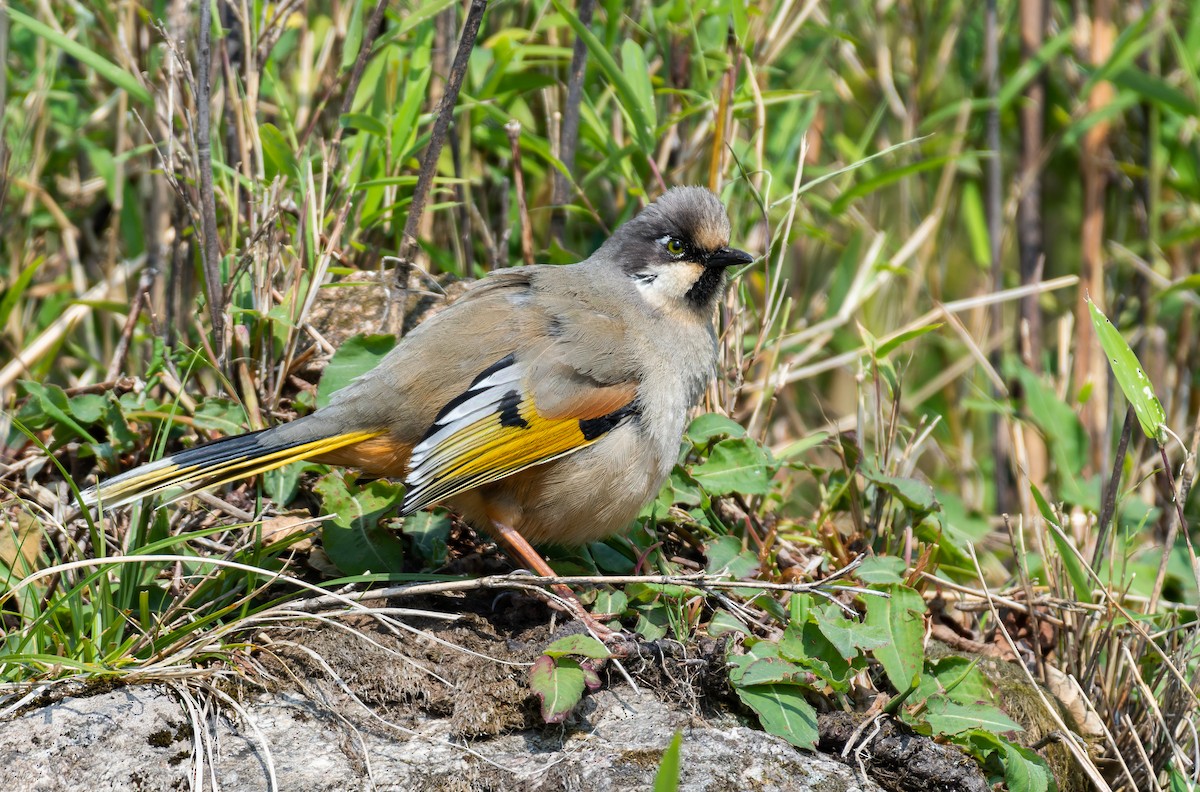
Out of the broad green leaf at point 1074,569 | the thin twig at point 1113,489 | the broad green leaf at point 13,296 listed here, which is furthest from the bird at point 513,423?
the broad green leaf at point 13,296

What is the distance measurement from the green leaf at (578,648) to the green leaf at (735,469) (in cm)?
95

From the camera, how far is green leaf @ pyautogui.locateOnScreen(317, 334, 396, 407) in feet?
12.8

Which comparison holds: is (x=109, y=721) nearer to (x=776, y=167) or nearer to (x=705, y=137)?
(x=705, y=137)

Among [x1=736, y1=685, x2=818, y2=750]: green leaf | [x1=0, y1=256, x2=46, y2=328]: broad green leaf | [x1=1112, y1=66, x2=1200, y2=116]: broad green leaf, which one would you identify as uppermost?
[x1=1112, y1=66, x2=1200, y2=116]: broad green leaf

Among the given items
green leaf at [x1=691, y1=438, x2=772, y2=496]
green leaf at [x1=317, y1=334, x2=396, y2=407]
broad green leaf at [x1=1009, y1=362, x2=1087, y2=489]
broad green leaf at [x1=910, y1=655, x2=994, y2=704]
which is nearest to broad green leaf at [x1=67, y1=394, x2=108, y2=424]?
green leaf at [x1=317, y1=334, x2=396, y2=407]

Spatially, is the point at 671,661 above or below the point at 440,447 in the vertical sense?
below

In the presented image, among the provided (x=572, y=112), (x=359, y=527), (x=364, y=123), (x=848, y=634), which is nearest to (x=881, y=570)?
(x=848, y=634)

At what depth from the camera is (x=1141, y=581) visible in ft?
14.3

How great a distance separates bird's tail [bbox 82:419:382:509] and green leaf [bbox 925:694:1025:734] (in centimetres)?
180

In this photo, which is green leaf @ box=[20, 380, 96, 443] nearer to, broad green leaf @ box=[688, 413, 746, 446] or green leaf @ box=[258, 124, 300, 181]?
green leaf @ box=[258, 124, 300, 181]

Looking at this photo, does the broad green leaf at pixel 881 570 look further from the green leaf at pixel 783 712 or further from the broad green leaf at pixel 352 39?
the broad green leaf at pixel 352 39

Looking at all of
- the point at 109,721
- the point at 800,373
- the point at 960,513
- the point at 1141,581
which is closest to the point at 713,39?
the point at 800,373

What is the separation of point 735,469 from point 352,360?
1.35 m

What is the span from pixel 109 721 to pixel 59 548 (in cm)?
103
